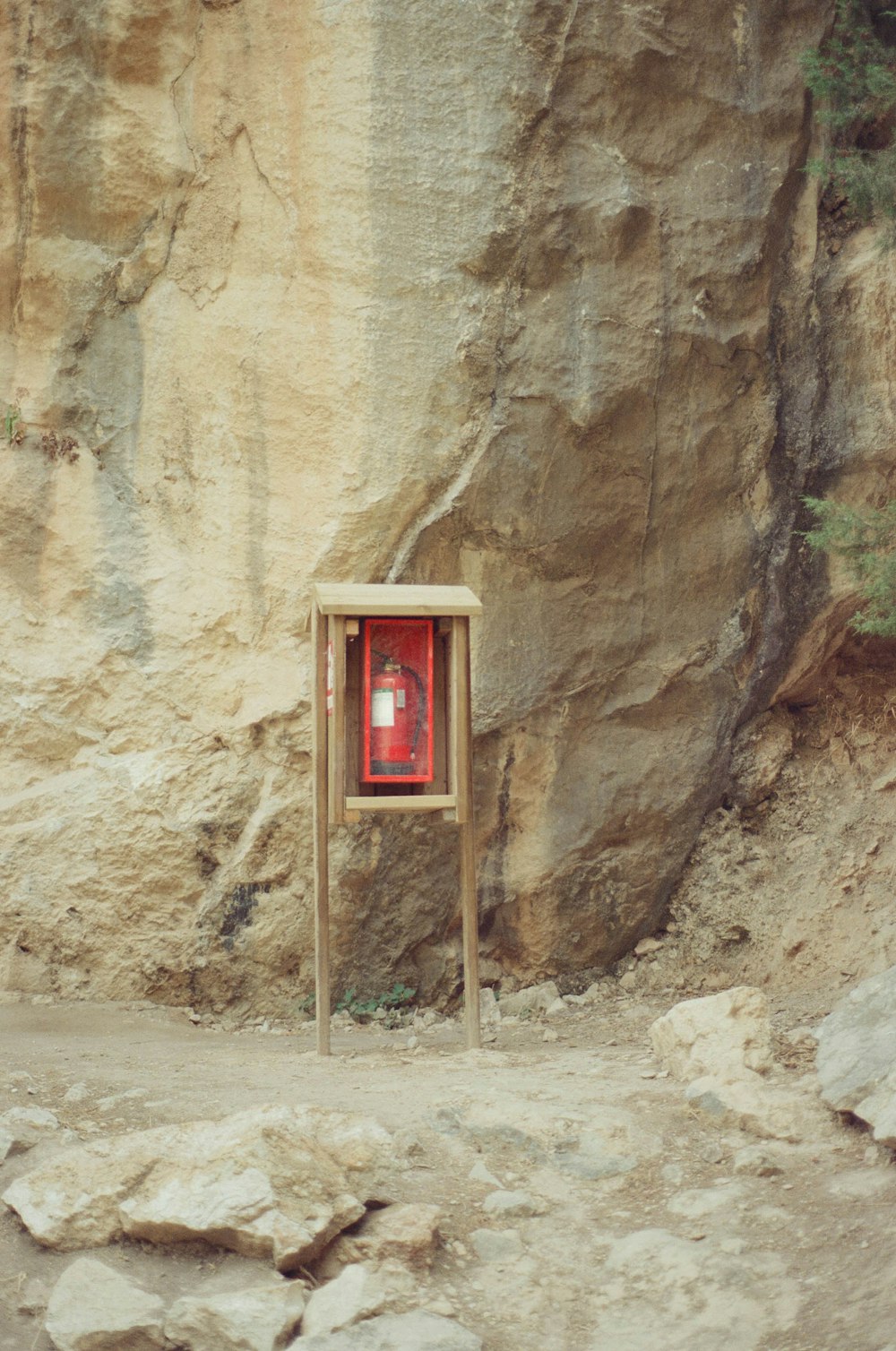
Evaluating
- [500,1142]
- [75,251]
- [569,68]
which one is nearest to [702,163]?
[569,68]

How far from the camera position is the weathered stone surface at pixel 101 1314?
2898mm

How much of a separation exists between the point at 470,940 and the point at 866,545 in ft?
8.06

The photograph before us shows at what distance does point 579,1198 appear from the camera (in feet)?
11.2

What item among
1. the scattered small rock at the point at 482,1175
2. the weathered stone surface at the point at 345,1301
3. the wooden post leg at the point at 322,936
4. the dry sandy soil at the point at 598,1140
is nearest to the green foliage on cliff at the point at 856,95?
the dry sandy soil at the point at 598,1140

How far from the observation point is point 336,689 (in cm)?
463

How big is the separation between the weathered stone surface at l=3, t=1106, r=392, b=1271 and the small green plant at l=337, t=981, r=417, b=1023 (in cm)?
214

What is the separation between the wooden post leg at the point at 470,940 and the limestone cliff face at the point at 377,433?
855mm

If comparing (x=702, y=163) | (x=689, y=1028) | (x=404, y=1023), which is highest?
(x=702, y=163)

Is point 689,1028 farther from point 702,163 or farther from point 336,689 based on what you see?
point 702,163

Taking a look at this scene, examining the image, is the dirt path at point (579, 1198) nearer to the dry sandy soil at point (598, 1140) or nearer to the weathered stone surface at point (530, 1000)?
the dry sandy soil at point (598, 1140)

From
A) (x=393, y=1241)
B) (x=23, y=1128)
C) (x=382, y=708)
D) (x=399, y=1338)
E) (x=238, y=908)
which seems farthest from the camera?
(x=238, y=908)

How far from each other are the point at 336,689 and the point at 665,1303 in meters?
2.33

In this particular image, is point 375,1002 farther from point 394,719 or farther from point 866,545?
point 866,545

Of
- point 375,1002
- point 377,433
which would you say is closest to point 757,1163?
point 375,1002
